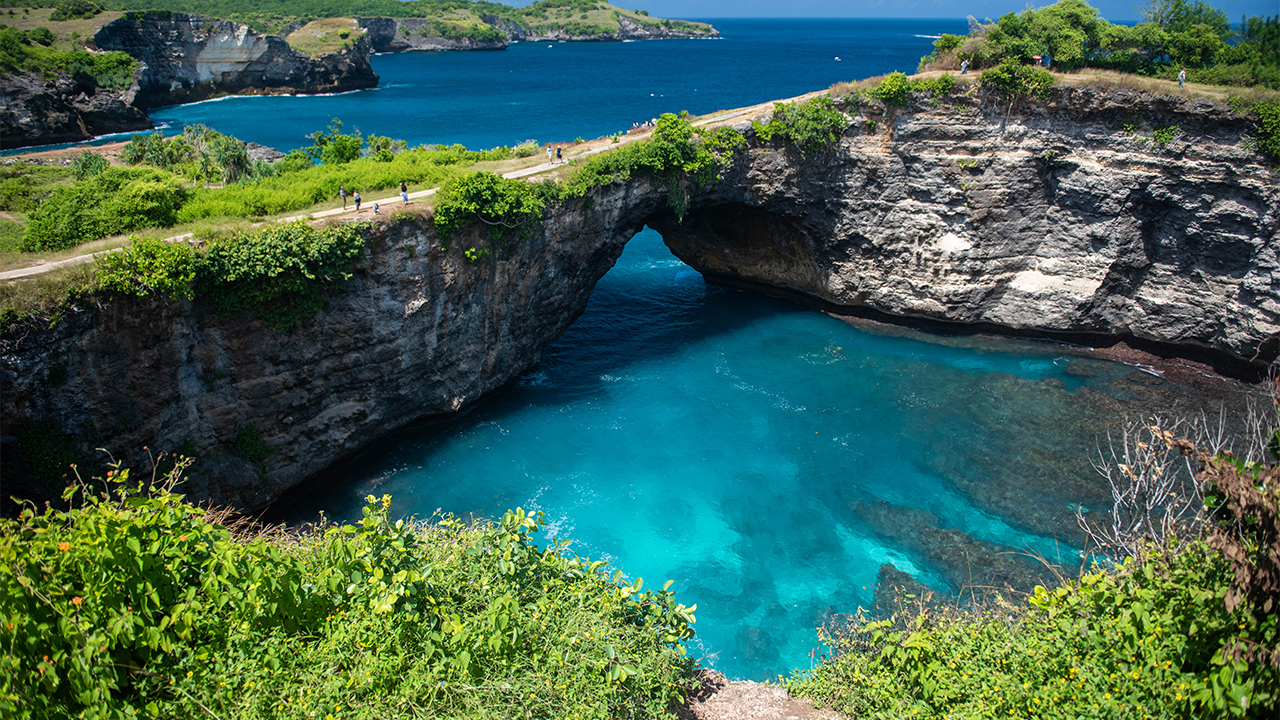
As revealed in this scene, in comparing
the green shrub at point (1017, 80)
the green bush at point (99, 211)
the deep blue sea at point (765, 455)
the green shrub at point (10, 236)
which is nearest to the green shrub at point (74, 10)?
the green shrub at point (10, 236)

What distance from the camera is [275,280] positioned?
26031 millimetres

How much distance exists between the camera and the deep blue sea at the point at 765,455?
2623cm

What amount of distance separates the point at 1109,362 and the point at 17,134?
325 ft

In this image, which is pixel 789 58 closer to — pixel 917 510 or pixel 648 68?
pixel 648 68

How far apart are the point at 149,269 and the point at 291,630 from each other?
15836 mm

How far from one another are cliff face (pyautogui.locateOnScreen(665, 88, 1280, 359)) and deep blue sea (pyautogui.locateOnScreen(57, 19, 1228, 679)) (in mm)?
3366

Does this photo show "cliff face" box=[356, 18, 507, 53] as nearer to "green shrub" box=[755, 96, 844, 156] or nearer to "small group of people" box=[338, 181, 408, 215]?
"green shrub" box=[755, 96, 844, 156]

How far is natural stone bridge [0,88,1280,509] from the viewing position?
25.3m

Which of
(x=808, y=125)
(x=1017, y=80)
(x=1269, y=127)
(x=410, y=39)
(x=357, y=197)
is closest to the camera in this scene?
(x=357, y=197)

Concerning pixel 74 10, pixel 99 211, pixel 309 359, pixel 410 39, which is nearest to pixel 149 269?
pixel 309 359

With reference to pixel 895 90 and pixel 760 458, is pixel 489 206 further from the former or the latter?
pixel 895 90

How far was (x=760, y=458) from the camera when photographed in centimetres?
3189

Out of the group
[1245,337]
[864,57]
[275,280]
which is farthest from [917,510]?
[864,57]

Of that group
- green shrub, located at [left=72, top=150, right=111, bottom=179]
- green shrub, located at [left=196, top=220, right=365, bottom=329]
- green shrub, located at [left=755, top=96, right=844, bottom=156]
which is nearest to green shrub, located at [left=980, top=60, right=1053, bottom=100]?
green shrub, located at [left=755, top=96, right=844, bottom=156]
